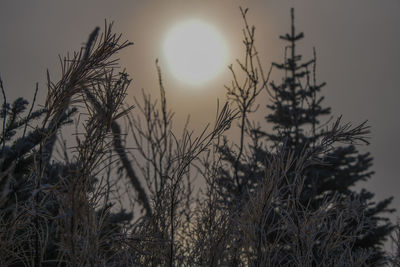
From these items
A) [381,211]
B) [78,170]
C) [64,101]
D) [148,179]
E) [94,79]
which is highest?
[381,211]

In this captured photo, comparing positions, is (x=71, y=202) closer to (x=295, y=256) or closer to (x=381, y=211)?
(x=295, y=256)

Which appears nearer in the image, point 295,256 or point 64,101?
point 64,101

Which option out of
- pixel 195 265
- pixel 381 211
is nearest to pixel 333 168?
pixel 381 211

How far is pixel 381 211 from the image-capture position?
17.5 meters

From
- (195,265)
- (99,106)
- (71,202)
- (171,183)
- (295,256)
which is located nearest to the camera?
(71,202)

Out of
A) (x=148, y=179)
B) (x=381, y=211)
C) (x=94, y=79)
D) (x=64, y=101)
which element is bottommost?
Answer: (x=64, y=101)

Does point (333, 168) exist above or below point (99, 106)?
above

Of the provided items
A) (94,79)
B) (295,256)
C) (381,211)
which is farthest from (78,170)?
(381,211)

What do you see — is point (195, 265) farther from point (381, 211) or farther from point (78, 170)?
point (381, 211)

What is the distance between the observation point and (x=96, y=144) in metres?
1.77

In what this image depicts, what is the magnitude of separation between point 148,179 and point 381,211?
14.0 m

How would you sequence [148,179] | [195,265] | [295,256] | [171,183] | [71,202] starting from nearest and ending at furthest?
[71,202] < [171,183] < [295,256] < [195,265] < [148,179]

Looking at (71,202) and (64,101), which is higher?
(64,101)

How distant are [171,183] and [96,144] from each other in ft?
1.67
